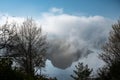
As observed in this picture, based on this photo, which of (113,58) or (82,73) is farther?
(82,73)

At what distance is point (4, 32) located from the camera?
23.1 metres

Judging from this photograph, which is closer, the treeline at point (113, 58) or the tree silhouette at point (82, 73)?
the treeline at point (113, 58)

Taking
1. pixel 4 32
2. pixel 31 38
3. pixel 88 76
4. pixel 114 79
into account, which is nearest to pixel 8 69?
pixel 4 32

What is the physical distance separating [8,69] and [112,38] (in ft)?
95.9

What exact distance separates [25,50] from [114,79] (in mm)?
10855

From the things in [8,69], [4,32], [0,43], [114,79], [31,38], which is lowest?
[8,69]

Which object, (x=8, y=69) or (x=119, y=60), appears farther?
(x=119, y=60)

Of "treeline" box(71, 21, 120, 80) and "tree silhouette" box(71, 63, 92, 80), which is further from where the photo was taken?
"tree silhouette" box(71, 63, 92, 80)

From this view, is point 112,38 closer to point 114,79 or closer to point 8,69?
point 114,79

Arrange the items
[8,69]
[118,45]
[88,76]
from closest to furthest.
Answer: [8,69] < [118,45] < [88,76]

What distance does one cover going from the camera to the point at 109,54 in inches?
1390

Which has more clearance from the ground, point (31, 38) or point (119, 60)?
point (31, 38)

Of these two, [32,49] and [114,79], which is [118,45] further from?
[32,49]

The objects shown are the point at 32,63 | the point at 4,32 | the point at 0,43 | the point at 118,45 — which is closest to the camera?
the point at 0,43
